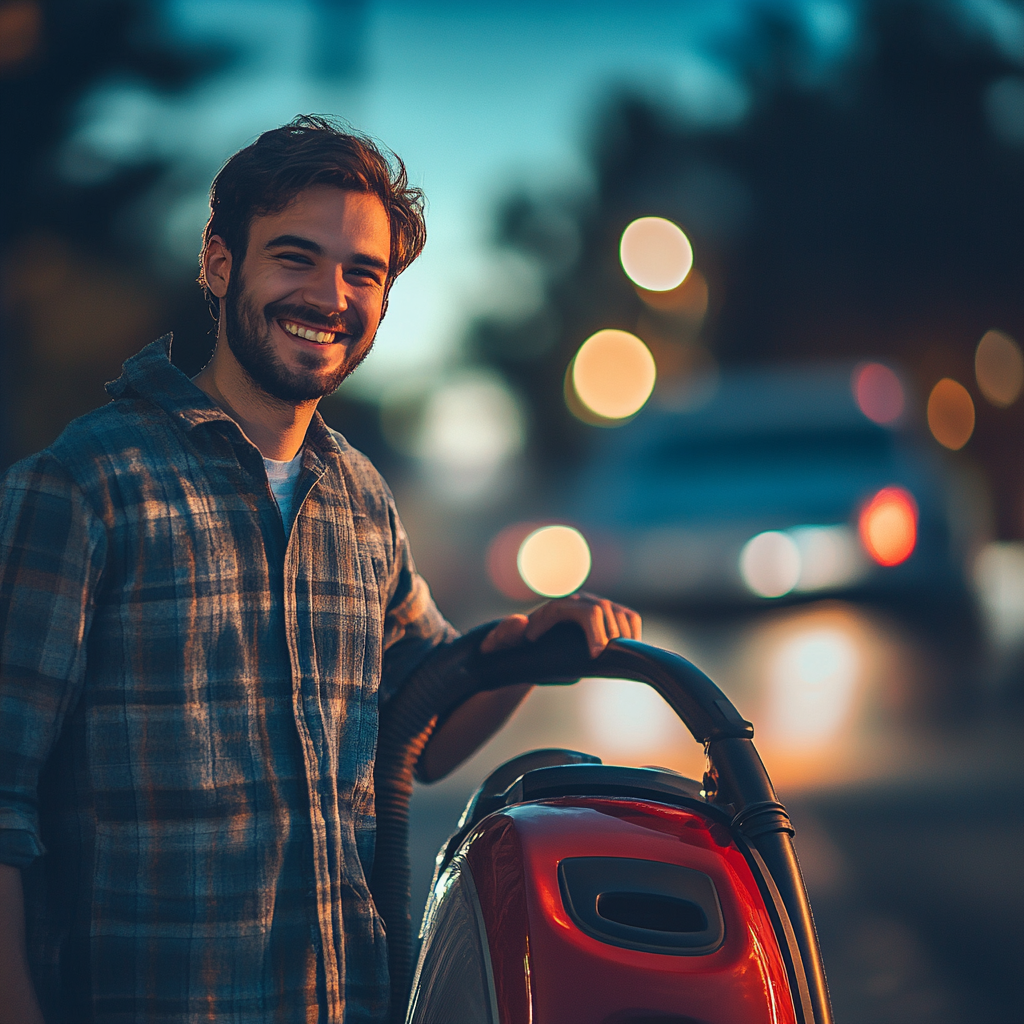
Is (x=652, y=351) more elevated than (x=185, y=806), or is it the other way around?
(x=652, y=351)

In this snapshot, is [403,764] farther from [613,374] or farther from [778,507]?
[613,374]

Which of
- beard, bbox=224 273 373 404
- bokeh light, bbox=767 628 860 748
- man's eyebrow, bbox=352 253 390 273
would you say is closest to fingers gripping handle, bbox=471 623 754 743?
beard, bbox=224 273 373 404

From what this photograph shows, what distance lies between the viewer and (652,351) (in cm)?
3762

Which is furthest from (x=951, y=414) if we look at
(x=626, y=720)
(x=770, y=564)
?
(x=626, y=720)

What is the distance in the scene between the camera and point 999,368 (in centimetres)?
2930

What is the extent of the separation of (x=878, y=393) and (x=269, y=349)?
9.96 m

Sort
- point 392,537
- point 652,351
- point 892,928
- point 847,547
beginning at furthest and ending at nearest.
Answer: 1. point 652,351
2. point 847,547
3. point 892,928
4. point 392,537

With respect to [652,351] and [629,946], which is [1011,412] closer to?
[652,351]

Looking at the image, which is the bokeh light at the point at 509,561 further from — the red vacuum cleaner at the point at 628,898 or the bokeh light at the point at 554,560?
the red vacuum cleaner at the point at 628,898

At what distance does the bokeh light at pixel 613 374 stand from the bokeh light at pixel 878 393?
981 inches

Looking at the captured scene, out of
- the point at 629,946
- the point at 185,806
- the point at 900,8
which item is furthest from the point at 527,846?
the point at 900,8

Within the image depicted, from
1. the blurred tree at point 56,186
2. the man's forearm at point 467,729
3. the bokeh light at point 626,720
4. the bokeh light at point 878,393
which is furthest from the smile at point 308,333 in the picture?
the bokeh light at point 878,393

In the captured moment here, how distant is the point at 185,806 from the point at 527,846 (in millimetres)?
453

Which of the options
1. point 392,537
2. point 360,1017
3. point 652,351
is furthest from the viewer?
point 652,351
